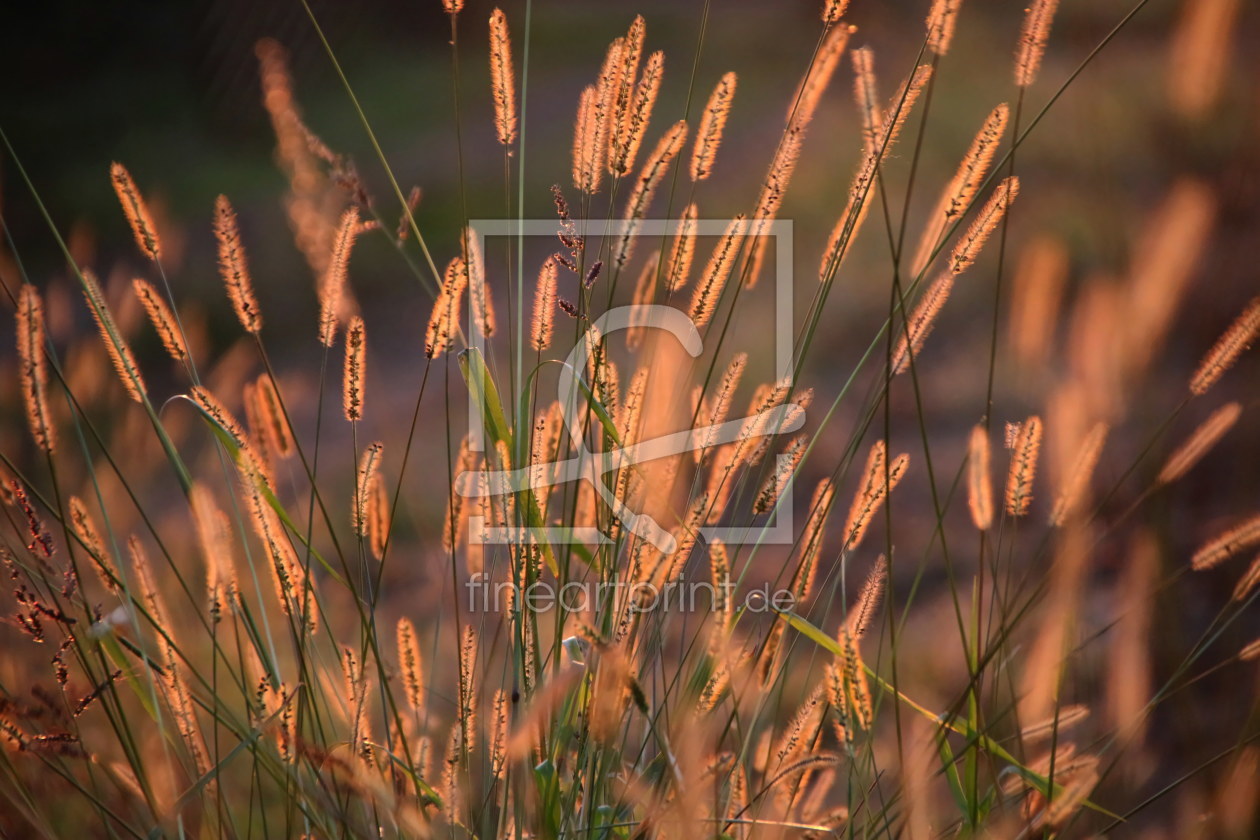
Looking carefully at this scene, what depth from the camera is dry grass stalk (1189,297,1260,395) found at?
0.52 metres

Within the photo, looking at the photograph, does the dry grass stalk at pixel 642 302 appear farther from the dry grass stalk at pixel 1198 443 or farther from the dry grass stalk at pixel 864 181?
the dry grass stalk at pixel 1198 443

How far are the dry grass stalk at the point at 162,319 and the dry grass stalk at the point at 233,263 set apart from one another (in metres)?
0.05

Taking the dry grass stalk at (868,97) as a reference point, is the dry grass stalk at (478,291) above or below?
below

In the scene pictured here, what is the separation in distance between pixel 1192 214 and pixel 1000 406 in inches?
53.7

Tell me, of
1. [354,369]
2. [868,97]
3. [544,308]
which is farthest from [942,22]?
[354,369]

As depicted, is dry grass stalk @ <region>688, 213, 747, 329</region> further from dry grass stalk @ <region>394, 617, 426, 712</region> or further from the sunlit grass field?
dry grass stalk @ <region>394, 617, 426, 712</region>

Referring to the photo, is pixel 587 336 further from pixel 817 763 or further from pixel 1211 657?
pixel 1211 657

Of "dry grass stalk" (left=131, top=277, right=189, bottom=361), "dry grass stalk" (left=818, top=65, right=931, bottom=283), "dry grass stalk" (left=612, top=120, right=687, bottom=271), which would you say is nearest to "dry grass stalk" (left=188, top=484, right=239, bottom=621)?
"dry grass stalk" (left=131, top=277, right=189, bottom=361)

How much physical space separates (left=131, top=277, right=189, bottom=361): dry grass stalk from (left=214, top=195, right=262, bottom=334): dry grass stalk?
0.05 meters

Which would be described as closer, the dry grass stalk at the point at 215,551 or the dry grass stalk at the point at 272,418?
the dry grass stalk at the point at 215,551

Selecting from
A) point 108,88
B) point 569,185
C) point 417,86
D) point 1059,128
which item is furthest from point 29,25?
point 1059,128

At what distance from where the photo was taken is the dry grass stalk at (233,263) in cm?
52

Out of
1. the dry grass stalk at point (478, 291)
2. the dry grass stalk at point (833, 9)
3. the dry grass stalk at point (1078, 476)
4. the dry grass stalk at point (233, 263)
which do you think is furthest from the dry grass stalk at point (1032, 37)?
the dry grass stalk at point (233, 263)

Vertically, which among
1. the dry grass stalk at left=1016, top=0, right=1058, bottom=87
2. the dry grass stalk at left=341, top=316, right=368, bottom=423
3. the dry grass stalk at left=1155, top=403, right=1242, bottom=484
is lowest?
the dry grass stalk at left=1155, top=403, right=1242, bottom=484
